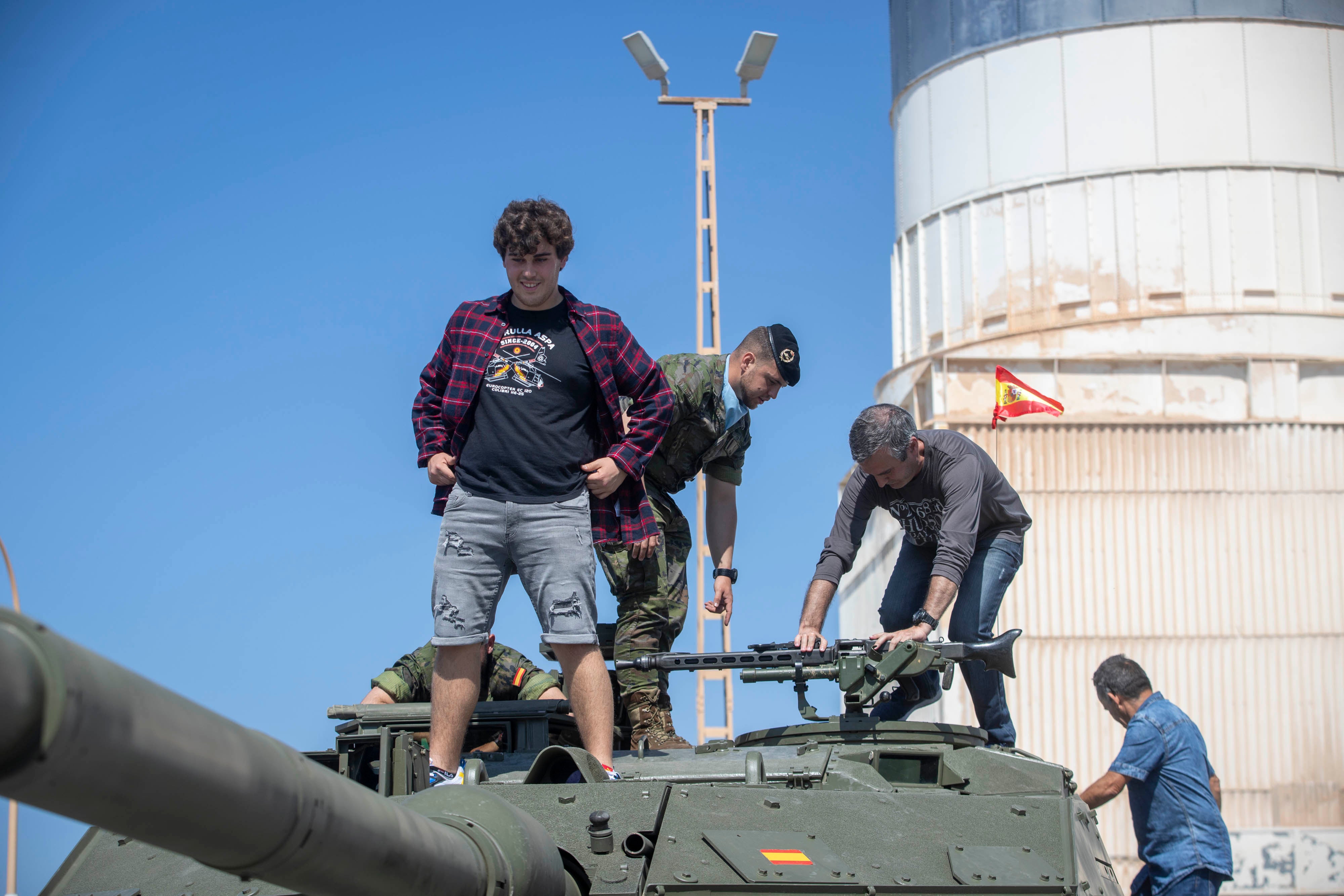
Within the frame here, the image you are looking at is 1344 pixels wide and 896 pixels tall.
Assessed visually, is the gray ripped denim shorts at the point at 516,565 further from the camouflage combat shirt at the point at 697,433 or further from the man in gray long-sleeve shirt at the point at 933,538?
the camouflage combat shirt at the point at 697,433

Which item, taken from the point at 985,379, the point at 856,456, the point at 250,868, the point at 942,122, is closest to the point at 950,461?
the point at 856,456

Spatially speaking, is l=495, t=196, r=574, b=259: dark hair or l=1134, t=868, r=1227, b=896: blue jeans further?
l=1134, t=868, r=1227, b=896: blue jeans

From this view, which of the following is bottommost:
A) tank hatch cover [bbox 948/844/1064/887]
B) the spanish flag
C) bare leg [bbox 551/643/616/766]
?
tank hatch cover [bbox 948/844/1064/887]

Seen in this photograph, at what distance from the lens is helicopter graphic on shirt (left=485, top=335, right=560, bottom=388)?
22.3ft

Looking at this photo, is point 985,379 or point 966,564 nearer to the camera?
point 966,564

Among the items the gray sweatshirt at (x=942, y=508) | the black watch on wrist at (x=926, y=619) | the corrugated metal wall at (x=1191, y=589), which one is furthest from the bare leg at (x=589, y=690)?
the corrugated metal wall at (x=1191, y=589)

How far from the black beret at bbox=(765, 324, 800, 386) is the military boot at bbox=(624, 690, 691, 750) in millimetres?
1810

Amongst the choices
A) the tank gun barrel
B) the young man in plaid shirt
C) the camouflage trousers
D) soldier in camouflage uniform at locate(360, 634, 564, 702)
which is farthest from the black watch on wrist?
the tank gun barrel

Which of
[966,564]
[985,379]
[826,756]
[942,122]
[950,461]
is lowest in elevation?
[826,756]

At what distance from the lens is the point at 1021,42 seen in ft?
84.6

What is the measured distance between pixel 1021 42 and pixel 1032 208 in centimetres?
294

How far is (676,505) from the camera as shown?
8531 millimetres

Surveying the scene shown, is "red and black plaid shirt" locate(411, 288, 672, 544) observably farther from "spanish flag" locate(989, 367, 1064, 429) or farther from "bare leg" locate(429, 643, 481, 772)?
"spanish flag" locate(989, 367, 1064, 429)

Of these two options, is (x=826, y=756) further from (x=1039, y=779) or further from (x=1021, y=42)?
(x=1021, y=42)
